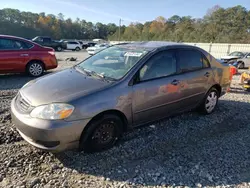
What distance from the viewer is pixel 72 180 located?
2.38 metres

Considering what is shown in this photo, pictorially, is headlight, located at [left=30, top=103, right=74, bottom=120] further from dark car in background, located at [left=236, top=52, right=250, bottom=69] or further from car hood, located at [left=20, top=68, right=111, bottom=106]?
dark car in background, located at [left=236, top=52, right=250, bottom=69]

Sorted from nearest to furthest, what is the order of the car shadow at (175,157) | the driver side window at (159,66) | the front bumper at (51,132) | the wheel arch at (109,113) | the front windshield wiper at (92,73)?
the front bumper at (51,132) → the car shadow at (175,157) → the wheel arch at (109,113) → the front windshield wiper at (92,73) → the driver side window at (159,66)

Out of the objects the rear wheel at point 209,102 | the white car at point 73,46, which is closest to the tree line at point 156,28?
the white car at point 73,46

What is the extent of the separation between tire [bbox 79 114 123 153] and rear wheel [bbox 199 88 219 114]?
89.2 inches

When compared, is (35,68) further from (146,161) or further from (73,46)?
(73,46)

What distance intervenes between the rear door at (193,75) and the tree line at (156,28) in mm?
33259

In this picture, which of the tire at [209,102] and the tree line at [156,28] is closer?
the tire at [209,102]

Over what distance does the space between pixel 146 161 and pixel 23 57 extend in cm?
621

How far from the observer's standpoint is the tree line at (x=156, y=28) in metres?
39.4

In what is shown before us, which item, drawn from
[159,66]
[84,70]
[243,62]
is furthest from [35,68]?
[243,62]

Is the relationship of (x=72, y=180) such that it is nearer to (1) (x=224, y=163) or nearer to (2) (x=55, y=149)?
(2) (x=55, y=149)

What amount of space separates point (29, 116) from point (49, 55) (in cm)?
582

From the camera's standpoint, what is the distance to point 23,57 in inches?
280

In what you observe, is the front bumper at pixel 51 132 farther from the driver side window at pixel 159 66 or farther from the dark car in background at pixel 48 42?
the dark car in background at pixel 48 42
